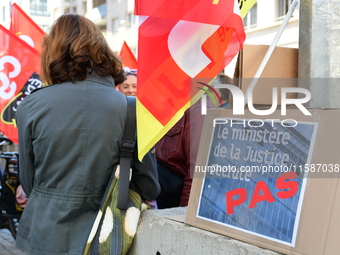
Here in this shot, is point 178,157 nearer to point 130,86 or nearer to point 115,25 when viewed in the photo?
point 130,86

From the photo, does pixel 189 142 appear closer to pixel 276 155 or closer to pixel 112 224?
pixel 112 224

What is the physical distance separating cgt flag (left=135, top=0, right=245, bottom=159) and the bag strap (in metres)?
0.21

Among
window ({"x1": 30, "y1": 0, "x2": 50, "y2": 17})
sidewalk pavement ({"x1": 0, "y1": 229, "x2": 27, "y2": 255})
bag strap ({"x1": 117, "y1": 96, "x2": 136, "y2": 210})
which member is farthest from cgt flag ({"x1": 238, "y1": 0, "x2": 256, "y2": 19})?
window ({"x1": 30, "y1": 0, "x2": 50, "y2": 17})

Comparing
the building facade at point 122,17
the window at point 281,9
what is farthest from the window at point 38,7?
the window at point 281,9

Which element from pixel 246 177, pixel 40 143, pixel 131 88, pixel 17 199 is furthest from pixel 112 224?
pixel 17 199

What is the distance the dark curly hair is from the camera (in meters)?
2.32

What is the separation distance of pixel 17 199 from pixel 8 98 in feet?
4.40

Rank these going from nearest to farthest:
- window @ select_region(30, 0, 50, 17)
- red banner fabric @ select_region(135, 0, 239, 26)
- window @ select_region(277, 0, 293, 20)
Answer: red banner fabric @ select_region(135, 0, 239, 26), window @ select_region(277, 0, 293, 20), window @ select_region(30, 0, 50, 17)

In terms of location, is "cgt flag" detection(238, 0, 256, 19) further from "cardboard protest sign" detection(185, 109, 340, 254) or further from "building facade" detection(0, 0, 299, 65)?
"building facade" detection(0, 0, 299, 65)

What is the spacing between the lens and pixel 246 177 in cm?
191

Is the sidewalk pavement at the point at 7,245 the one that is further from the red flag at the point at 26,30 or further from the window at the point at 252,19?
the window at the point at 252,19

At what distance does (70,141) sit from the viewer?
7.39 ft

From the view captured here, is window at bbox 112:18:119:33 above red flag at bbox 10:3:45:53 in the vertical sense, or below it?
below

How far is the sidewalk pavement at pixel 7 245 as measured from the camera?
5312 millimetres
